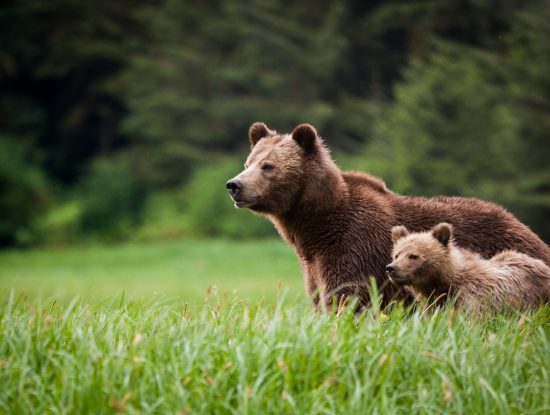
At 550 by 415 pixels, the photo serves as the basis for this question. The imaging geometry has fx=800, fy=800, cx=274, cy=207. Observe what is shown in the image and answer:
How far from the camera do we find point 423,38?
3219 cm

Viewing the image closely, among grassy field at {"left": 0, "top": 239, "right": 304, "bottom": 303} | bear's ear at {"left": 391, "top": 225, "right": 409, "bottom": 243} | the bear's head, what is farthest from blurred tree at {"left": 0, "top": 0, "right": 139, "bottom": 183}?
bear's ear at {"left": 391, "top": 225, "right": 409, "bottom": 243}

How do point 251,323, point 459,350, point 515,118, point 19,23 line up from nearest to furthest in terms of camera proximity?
1. point 459,350
2. point 251,323
3. point 515,118
4. point 19,23

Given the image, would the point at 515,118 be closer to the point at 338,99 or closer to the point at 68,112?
the point at 338,99

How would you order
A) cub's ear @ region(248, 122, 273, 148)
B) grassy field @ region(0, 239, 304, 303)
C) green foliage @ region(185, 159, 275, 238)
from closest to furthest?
cub's ear @ region(248, 122, 273, 148) < grassy field @ region(0, 239, 304, 303) < green foliage @ region(185, 159, 275, 238)

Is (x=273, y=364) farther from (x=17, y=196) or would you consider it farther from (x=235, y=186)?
(x=17, y=196)

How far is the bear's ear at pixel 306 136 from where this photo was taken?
5746mm

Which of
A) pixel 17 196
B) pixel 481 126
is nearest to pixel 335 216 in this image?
pixel 481 126

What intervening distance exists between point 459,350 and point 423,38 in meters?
29.3

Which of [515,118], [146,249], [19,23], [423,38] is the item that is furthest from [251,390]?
[19,23]

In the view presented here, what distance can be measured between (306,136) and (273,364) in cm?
208

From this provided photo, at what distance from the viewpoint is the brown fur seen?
514cm

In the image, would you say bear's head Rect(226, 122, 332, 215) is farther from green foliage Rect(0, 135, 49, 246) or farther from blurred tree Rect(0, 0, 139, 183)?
blurred tree Rect(0, 0, 139, 183)

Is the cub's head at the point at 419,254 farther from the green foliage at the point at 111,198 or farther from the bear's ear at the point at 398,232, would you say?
Answer: the green foliage at the point at 111,198

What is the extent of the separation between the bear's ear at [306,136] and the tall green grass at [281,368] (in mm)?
1497
